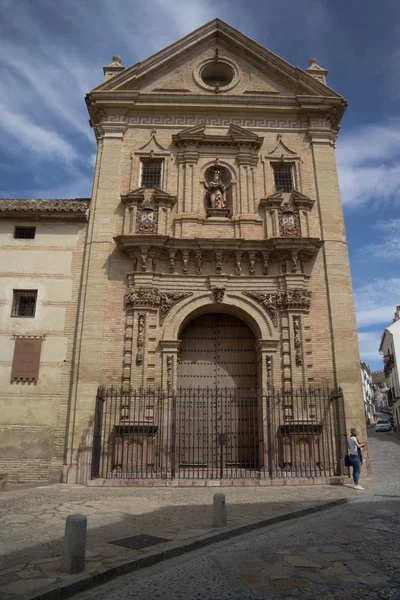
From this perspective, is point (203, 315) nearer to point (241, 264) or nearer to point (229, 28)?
point (241, 264)

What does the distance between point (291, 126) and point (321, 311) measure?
6.89 meters

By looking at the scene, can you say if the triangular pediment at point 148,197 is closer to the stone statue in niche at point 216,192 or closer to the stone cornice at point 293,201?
the stone statue in niche at point 216,192

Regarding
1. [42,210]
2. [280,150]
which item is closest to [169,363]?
[42,210]

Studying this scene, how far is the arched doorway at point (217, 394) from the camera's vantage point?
41.6 ft

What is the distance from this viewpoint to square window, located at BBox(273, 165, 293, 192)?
15.4 metres

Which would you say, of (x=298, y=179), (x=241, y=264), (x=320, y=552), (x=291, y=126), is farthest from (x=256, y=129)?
(x=320, y=552)

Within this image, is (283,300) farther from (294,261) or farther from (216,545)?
(216,545)

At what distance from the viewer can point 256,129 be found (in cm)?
1590

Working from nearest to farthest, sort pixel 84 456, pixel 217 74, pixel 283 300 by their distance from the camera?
pixel 84 456, pixel 283 300, pixel 217 74

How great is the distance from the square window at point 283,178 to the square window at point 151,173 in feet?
13.0

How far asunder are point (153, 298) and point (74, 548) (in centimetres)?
926

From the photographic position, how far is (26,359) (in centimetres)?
1282

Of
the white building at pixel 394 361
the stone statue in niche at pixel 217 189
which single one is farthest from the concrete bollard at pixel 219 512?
the white building at pixel 394 361

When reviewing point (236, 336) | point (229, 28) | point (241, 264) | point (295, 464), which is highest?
point (229, 28)
